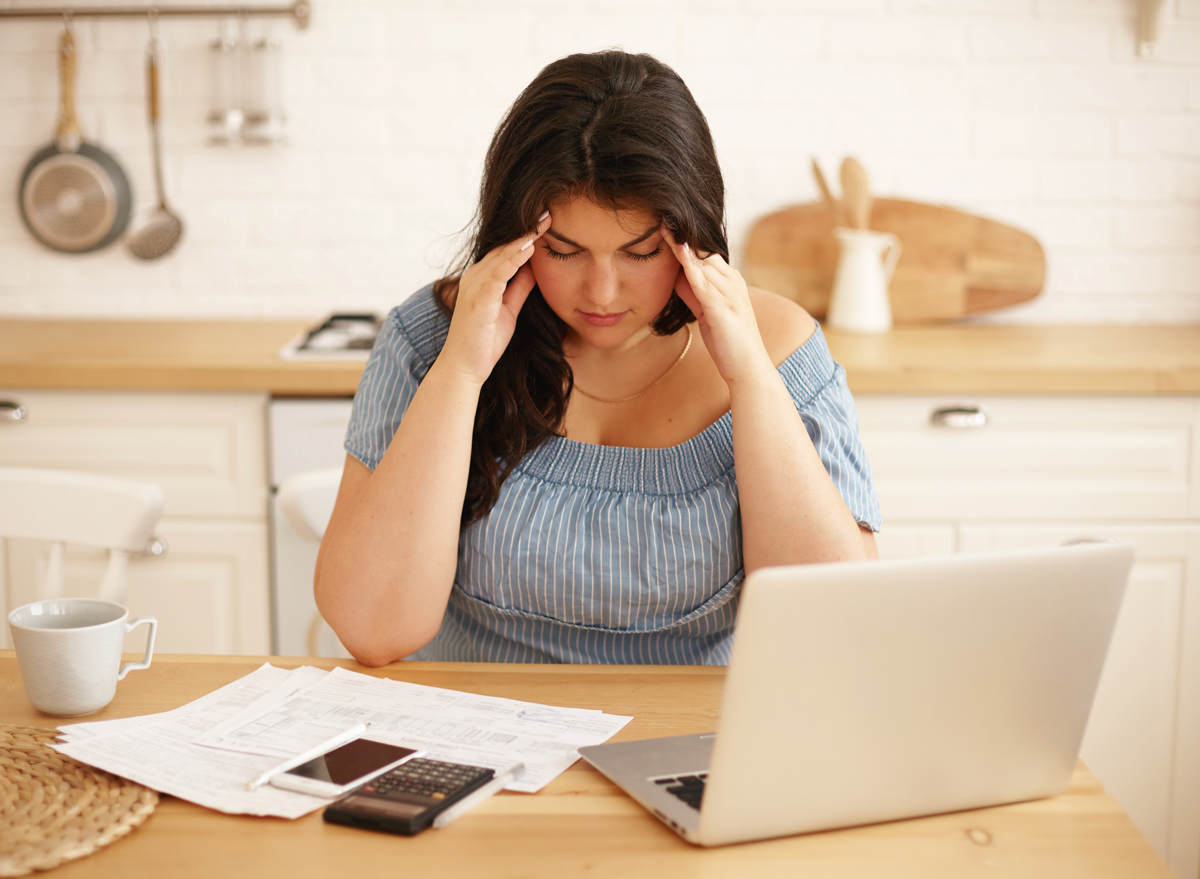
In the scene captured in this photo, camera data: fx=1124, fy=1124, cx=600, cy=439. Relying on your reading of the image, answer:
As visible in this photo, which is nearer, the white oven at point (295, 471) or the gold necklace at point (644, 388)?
Answer: the gold necklace at point (644, 388)

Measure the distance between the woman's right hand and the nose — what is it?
0.07 metres

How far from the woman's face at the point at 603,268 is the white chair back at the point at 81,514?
0.49 m

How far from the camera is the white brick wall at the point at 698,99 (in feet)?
7.60

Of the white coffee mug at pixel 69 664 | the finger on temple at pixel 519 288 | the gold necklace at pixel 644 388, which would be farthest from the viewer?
the gold necklace at pixel 644 388

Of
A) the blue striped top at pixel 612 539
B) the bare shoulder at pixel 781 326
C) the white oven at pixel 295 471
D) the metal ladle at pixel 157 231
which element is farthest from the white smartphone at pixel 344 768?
the metal ladle at pixel 157 231

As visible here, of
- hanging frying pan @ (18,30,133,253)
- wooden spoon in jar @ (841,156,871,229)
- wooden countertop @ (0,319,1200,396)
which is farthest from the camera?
hanging frying pan @ (18,30,133,253)

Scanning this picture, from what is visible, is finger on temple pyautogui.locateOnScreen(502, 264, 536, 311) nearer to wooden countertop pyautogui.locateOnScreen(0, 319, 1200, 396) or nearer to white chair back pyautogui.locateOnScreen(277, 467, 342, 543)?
white chair back pyautogui.locateOnScreen(277, 467, 342, 543)

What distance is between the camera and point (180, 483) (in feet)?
6.23

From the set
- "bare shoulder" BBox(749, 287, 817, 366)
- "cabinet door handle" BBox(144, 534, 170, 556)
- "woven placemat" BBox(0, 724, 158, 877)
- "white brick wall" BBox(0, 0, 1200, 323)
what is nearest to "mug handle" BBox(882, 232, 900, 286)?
"white brick wall" BBox(0, 0, 1200, 323)

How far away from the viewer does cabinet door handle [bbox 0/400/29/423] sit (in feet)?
6.14

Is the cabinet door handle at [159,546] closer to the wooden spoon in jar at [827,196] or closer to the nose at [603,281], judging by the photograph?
the nose at [603,281]

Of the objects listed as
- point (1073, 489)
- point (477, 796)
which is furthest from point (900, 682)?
point (1073, 489)

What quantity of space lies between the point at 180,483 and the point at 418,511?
993 mm

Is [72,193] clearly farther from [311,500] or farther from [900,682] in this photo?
[900,682]
